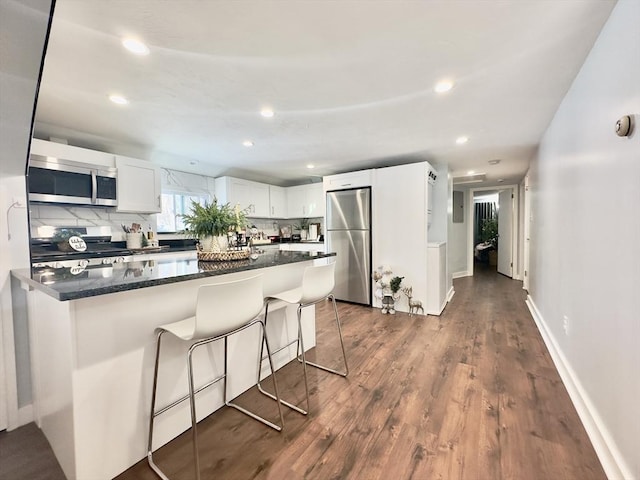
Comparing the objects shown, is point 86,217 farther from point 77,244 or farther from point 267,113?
point 267,113

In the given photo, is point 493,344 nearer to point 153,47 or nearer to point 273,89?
point 273,89

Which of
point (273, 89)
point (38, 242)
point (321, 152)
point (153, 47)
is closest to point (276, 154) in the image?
point (321, 152)

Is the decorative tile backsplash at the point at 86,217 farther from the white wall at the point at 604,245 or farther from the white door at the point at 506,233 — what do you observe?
the white door at the point at 506,233

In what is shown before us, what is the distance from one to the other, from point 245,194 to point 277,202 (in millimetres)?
828

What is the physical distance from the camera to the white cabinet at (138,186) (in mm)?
3150

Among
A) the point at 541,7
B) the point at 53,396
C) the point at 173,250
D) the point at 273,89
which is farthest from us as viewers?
the point at 173,250

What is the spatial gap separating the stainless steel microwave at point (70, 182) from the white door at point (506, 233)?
7.21 metres

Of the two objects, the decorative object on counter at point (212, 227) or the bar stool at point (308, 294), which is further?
the decorative object on counter at point (212, 227)

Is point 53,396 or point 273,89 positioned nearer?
point 53,396

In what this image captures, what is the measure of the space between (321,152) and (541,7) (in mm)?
2560

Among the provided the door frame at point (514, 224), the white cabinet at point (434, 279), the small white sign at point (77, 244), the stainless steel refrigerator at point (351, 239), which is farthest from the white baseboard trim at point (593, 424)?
the small white sign at point (77, 244)

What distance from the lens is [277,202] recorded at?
5.48 meters

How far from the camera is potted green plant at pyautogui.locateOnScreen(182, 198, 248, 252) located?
2.02 metres

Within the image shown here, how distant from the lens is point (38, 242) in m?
2.70
